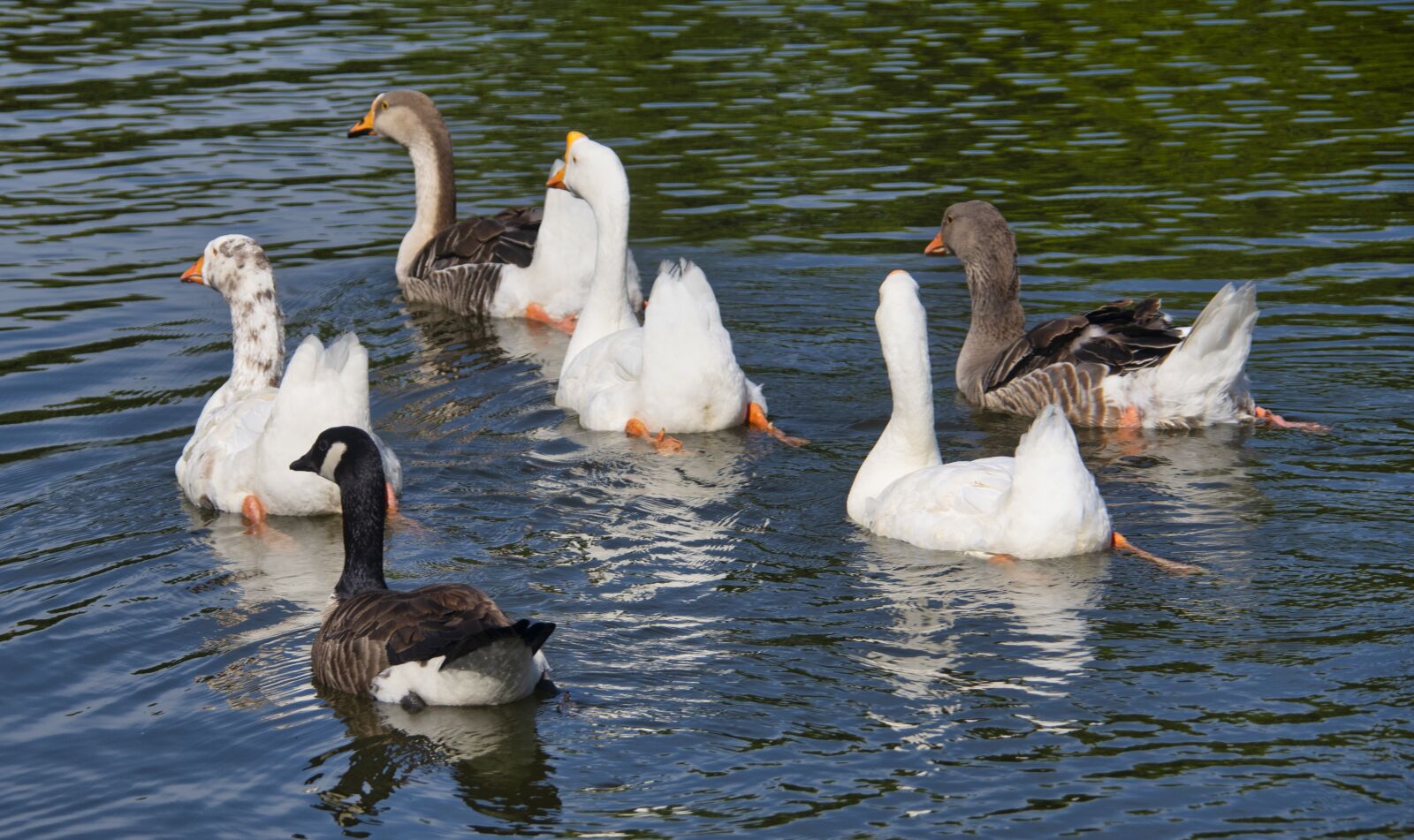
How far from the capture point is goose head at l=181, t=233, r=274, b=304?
36.8ft

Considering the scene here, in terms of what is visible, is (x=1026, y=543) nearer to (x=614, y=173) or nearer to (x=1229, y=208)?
(x=614, y=173)

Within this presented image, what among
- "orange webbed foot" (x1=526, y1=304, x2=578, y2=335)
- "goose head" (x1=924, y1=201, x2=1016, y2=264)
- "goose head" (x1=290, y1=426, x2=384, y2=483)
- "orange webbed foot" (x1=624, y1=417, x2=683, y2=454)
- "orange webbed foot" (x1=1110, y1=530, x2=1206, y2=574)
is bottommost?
"orange webbed foot" (x1=1110, y1=530, x2=1206, y2=574)

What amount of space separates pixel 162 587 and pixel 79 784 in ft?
7.20

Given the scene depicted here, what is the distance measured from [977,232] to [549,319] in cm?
A: 412

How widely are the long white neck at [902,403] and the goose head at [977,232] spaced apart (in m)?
3.22

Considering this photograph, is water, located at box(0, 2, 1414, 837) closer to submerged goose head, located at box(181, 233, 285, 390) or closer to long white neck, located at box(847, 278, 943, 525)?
long white neck, located at box(847, 278, 943, 525)

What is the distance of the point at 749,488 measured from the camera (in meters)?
9.93

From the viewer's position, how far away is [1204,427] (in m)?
11.0

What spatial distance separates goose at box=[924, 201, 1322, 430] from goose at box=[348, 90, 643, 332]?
12.5 feet

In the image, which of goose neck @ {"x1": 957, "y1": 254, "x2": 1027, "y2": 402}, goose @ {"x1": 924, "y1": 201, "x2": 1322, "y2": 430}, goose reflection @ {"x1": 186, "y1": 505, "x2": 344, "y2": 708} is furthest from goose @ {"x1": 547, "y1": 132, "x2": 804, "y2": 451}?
goose reflection @ {"x1": 186, "y1": 505, "x2": 344, "y2": 708}

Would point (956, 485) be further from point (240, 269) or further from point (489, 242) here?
point (489, 242)

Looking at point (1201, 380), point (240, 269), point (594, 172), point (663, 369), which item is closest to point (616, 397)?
point (663, 369)

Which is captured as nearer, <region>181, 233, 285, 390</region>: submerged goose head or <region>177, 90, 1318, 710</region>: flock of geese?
<region>177, 90, 1318, 710</region>: flock of geese

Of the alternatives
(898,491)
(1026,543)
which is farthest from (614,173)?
(1026,543)
